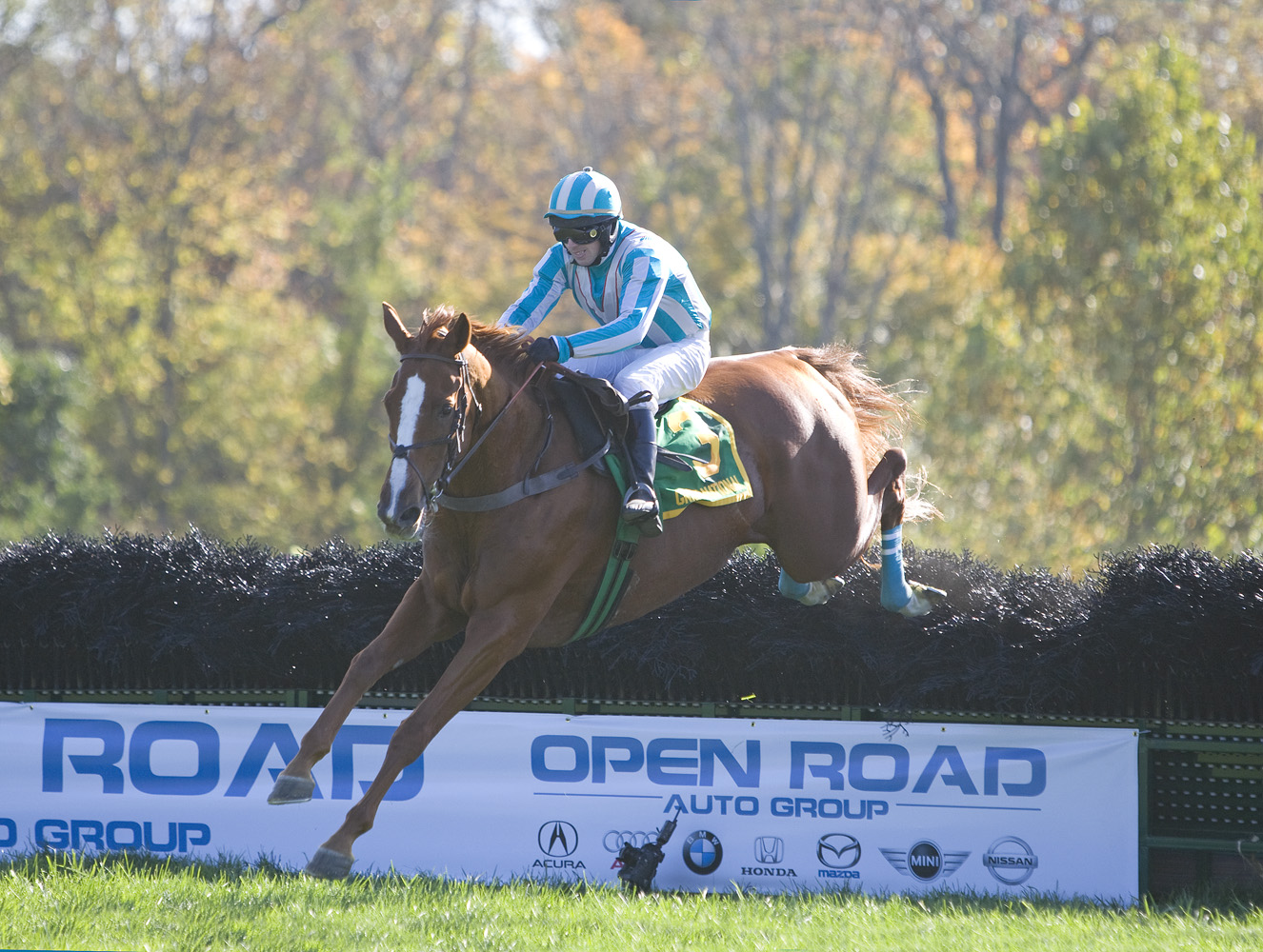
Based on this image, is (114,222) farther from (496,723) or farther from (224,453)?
(496,723)

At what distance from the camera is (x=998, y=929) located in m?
5.30

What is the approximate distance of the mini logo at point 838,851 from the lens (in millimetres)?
6523

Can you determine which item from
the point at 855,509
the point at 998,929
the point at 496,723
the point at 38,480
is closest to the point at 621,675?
the point at 496,723

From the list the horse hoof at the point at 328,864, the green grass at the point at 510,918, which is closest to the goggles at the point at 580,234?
the horse hoof at the point at 328,864

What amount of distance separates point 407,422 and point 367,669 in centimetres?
102

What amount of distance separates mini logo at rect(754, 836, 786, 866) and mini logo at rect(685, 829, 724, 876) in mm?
175

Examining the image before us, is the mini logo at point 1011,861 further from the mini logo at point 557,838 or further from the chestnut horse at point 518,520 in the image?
the mini logo at point 557,838

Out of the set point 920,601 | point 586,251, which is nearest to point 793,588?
point 920,601

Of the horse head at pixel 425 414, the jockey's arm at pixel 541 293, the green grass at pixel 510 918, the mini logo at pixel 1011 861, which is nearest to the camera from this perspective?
the horse head at pixel 425 414

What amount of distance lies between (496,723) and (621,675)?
673 mm

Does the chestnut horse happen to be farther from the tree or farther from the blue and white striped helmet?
the tree

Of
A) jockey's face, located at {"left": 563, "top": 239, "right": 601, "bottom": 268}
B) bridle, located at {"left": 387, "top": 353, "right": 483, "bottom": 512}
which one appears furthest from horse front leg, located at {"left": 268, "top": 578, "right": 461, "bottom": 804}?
jockey's face, located at {"left": 563, "top": 239, "right": 601, "bottom": 268}

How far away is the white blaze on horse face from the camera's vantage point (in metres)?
4.64

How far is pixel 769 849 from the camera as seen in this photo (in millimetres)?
6598
